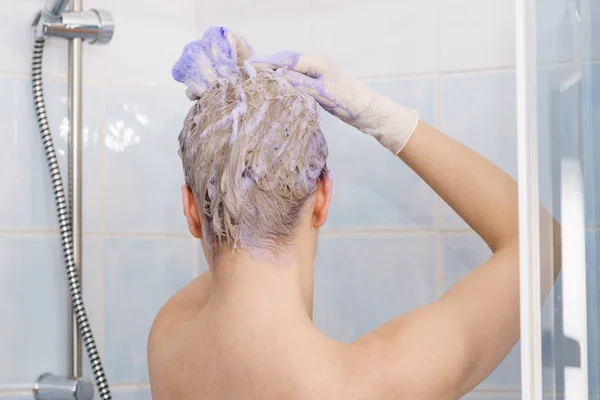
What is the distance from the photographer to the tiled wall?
1489 millimetres

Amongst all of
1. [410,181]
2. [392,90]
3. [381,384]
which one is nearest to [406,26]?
[392,90]

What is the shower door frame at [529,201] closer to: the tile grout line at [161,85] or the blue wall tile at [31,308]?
the tile grout line at [161,85]

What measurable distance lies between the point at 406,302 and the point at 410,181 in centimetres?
23

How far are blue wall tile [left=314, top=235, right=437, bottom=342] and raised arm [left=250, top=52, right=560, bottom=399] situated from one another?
0.33 meters

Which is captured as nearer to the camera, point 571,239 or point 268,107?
point 571,239

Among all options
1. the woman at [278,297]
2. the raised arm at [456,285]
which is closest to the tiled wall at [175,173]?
the raised arm at [456,285]

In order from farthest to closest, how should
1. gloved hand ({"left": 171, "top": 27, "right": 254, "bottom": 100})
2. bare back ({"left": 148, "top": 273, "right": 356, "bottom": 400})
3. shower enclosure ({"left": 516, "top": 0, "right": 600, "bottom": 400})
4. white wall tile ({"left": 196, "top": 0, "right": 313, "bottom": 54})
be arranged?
white wall tile ({"left": 196, "top": 0, "right": 313, "bottom": 54})
gloved hand ({"left": 171, "top": 27, "right": 254, "bottom": 100})
bare back ({"left": 148, "top": 273, "right": 356, "bottom": 400})
shower enclosure ({"left": 516, "top": 0, "right": 600, "bottom": 400})

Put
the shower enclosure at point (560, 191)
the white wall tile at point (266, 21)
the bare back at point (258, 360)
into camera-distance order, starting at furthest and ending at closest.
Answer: the white wall tile at point (266, 21)
the bare back at point (258, 360)
the shower enclosure at point (560, 191)

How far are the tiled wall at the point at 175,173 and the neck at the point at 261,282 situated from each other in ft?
1.83

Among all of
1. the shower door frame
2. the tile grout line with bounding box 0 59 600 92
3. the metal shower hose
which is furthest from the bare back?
the tile grout line with bounding box 0 59 600 92

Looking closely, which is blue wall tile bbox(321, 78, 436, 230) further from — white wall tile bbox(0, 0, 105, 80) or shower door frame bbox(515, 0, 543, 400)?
shower door frame bbox(515, 0, 543, 400)

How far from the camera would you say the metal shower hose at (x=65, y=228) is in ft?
4.76

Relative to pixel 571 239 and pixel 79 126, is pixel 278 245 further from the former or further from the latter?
pixel 79 126

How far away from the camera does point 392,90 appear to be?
1.53 meters
